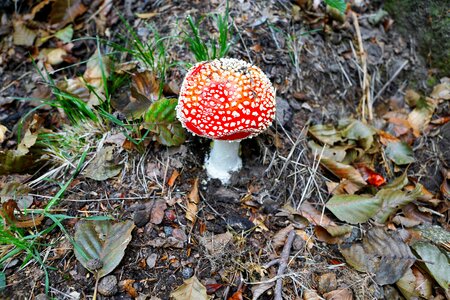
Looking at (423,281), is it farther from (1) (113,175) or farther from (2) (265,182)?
(1) (113,175)

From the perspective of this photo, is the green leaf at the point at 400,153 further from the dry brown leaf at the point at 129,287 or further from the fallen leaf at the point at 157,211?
the dry brown leaf at the point at 129,287

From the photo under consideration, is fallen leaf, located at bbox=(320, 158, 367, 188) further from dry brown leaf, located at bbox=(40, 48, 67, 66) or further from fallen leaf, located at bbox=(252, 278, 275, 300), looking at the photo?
dry brown leaf, located at bbox=(40, 48, 67, 66)

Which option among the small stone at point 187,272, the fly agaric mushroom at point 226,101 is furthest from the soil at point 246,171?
the fly agaric mushroom at point 226,101

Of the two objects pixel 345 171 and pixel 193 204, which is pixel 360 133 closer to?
pixel 345 171

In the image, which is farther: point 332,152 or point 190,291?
point 332,152

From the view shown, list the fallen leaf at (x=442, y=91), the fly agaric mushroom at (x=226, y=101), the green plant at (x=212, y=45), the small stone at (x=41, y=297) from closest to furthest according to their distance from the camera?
the small stone at (x=41, y=297), the fly agaric mushroom at (x=226, y=101), the green plant at (x=212, y=45), the fallen leaf at (x=442, y=91)

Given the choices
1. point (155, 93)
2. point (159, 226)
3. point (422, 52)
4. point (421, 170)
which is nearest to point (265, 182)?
point (159, 226)

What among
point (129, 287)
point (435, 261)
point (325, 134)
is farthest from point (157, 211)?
point (435, 261)
